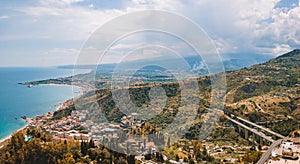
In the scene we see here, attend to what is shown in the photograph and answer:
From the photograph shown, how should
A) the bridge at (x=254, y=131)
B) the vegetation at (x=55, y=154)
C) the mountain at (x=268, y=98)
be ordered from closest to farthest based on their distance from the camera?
the vegetation at (x=55, y=154) < the bridge at (x=254, y=131) < the mountain at (x=268, y=98)

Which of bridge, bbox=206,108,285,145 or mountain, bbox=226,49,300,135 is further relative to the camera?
mountain, bbox=226,49,300,135

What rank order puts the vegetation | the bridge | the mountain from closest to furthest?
the vegetation < the bridge < the mountain

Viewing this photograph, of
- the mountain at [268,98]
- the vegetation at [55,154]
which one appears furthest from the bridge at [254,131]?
the vegetation at [55,154]

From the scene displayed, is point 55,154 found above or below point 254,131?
above

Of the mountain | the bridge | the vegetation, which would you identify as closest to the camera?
the vegetation

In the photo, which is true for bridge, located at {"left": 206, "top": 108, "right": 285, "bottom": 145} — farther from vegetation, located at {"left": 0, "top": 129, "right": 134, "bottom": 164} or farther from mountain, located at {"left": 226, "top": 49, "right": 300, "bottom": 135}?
vegetation, located at {"left": 0, "top": 129, "right": 134, "bottom": 164}

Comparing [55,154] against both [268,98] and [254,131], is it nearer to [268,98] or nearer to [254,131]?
[254,131]

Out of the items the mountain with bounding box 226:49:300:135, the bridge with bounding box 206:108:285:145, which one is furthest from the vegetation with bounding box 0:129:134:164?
the mountain with bounding box 226:49:300:135

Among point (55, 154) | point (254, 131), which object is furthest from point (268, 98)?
point (55, 154)

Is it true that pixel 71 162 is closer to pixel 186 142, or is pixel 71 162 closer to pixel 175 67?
pixel 175 67

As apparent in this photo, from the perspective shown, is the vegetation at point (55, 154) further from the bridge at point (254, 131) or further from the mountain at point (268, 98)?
the mountain at point (268, 98)

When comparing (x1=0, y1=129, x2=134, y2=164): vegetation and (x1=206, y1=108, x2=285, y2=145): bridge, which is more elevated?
(x1=0, y1=129, x2=134, y2=164): vegetation
